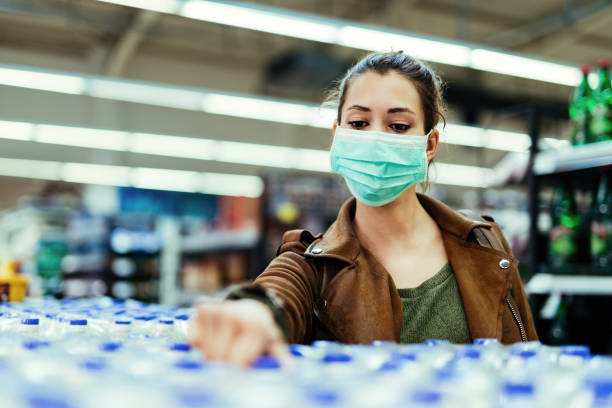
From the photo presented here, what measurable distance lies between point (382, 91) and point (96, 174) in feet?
43.8

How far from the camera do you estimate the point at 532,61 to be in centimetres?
594

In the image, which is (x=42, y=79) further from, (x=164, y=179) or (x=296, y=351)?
(x=164, y=179)

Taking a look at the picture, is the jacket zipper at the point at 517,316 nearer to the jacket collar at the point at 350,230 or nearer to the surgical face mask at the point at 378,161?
the jacket collar at the point at 350,230

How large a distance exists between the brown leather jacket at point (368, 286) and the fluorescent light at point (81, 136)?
29.1ft

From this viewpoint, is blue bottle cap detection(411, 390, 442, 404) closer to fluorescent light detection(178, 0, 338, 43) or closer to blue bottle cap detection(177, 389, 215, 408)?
blue bottle cap detection(177, 389, 215, 408)

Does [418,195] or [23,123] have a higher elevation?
[23,123]

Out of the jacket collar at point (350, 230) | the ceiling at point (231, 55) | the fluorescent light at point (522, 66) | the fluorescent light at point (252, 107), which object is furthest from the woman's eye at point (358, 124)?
the ceiling at point (231, 55)

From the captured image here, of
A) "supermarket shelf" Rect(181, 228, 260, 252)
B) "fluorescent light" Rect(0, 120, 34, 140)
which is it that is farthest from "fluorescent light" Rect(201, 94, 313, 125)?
"fluorescent light" Rect(0, 120, 34, 140)

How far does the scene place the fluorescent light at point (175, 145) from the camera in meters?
10.8

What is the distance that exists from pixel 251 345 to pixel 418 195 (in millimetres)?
1288

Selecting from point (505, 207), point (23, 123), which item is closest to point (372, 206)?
point (505, 207)

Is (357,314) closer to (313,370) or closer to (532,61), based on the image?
(313,370)

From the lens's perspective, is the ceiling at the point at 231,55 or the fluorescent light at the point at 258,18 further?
the ceiling at the point at 231,55

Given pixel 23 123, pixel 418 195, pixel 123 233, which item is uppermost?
pixel 23 123
